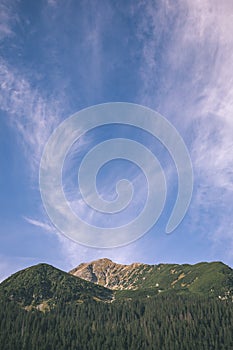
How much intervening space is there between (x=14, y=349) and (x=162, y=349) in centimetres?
8710

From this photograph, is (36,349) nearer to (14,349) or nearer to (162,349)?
Result: (14,349)

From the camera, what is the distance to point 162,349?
19875 centimetres

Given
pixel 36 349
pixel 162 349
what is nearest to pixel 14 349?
pixel 36 349

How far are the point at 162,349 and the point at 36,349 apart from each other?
244 ft

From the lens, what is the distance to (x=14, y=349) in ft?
652

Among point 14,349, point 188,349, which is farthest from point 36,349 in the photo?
point 188,349

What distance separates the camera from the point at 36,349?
655 ft

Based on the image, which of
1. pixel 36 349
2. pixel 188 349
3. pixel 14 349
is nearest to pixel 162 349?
pixel 188 349

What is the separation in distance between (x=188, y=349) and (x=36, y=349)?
3511 inches

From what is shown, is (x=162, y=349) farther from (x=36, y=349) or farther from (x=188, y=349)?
(x=36, y=349)

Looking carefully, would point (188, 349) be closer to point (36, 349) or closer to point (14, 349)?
point (36, 349)

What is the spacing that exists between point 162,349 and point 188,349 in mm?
15031

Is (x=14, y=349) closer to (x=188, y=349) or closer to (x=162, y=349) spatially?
(x=162, y=349)
